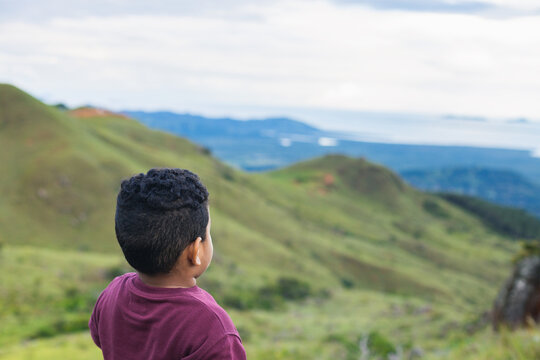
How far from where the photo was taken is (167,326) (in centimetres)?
239

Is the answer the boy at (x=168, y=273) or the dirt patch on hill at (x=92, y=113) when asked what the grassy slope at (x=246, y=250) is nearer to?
the dirt patch on hill at (x=92, y=113)

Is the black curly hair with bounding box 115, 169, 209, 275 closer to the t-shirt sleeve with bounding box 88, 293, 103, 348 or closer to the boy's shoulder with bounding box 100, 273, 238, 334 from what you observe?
the boy's shoulder with bounding box 100, 273, 238, 334

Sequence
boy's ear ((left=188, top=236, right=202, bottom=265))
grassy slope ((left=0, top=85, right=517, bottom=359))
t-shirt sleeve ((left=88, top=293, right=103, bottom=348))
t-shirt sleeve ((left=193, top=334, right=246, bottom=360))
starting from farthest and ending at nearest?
grassy slope ((left=0, top=85, right=517, bottom=359))
t-shirt sleeve ((left=88, top=293, right=103, bottom=348))
boy's ear ((left=188, top=236, right=202, bottom=265))
t-shirt sleeve ((left=193, top=334, right=246, bottom=360))

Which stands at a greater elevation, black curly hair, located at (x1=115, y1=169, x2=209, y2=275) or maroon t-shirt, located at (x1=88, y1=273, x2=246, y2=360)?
black curly hair, located at (x1=115, y1=169, x2=209, y2=275)

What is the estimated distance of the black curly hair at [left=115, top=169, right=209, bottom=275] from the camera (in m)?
2.38

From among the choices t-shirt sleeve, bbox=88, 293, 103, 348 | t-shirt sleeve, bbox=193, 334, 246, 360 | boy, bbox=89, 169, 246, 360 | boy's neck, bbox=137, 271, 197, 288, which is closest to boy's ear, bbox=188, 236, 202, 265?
boy, bbox=89, 169, 246, 360

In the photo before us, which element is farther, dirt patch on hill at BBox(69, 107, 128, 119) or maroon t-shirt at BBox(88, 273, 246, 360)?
dirt patch on hill at BBox(69, 107, 128, 119)

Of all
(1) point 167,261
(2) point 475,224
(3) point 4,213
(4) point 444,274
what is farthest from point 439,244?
(1) point 167,261

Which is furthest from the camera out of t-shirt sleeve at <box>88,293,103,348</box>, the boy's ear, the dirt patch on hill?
the dirt patch on hill

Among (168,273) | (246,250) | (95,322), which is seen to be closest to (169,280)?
(168,273)

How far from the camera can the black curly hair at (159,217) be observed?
93.7 inches

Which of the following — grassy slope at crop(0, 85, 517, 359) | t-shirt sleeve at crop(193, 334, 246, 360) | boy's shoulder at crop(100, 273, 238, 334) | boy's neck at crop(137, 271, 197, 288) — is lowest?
grassy slope at crop(0, 85, 517, 359)

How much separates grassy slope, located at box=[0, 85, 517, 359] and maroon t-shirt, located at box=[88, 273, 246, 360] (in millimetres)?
15976

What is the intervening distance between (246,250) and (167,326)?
5464 centimetres
